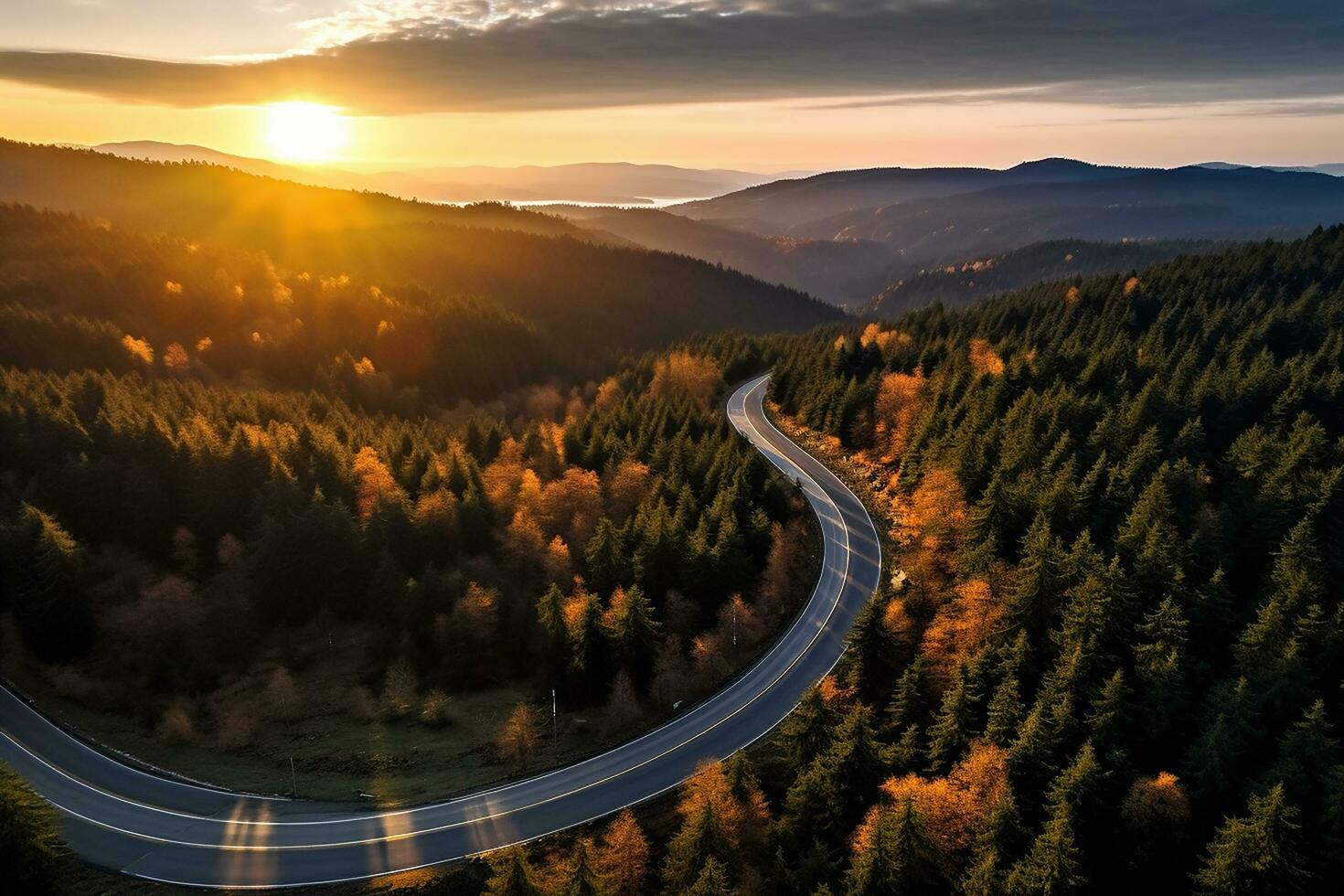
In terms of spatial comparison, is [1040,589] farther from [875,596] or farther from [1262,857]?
[1262,857]

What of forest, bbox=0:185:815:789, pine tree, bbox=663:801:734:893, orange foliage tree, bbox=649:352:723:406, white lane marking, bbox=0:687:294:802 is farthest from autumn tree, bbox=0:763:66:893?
orange foliage tree, bbox=649:352:723:406

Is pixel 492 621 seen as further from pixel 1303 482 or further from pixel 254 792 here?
pixel 1303 482

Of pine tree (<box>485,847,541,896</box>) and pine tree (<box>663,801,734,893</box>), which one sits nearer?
pine tree (<box>485,847,541,896</box>)

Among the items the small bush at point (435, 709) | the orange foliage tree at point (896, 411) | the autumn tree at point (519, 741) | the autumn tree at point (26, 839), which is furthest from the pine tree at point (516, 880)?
the orange foliage tree at point (896, 411)

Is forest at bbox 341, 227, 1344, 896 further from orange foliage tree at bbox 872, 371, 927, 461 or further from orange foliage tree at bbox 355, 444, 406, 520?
orange foliage tree at bbox 355, 444, 406, 520

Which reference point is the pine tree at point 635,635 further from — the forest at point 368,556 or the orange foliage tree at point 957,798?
the orange foliage tree at point 957,798

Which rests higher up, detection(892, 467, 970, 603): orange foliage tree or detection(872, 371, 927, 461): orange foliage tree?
detection(872, 371, 927, 461): orange foliage tree

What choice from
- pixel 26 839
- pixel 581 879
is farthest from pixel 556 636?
pixel 26 839

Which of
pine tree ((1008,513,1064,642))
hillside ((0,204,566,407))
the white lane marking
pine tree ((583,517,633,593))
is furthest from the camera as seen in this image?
hillside ((0,204,566,407))

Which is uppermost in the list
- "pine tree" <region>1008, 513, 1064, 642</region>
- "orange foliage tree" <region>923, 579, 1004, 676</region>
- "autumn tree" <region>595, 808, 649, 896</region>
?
"pine tree" <region>1008, 513, 1064, 642</region>
